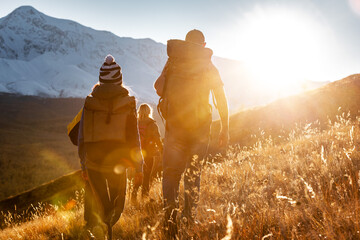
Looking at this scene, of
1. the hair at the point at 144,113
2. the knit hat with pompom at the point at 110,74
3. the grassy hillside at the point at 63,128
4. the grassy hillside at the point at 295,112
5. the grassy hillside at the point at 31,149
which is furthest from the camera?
the grassy hillside at the point at 31,149

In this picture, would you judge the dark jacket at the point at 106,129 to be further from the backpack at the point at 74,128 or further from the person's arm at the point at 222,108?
the person's arm at the point at 222,108

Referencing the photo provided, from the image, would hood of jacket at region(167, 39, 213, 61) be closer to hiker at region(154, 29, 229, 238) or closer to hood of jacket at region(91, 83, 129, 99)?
hiker at region(154, 29, 229, 238)

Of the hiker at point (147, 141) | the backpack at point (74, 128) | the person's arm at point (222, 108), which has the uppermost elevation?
the person's arm at point (222, 108)

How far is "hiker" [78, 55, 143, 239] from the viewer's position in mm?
2977

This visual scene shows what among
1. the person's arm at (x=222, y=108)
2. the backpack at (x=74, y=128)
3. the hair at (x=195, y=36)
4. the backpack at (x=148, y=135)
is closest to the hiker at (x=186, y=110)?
the person's arm at (x=222, y=108)

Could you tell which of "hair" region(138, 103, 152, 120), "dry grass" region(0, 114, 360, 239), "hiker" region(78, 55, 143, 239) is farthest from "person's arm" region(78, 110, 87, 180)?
"hair" region(138, 103, 152, 120)

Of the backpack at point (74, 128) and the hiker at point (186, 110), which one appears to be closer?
the hiker at point (186, 110)

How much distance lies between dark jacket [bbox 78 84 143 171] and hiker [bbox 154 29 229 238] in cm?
61

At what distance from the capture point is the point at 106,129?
2.97 m

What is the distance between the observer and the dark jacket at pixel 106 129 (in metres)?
2.97

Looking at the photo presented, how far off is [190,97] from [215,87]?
1.18 ft

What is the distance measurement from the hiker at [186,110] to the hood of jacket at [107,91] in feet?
2.18

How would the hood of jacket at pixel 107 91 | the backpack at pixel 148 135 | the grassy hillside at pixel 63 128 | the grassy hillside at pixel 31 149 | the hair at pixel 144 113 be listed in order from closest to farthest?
the hood of jacket at pixel 107 91
the backpack at pixel 148 135
the hair at pixel 144 113
the grassy hillside at pixel 63 128
the grassy hillside at pixel 31 149

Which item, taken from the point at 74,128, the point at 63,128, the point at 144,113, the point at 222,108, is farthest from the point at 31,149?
the point at 222,108
